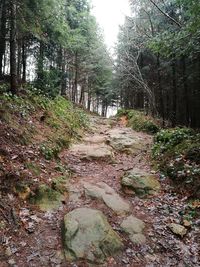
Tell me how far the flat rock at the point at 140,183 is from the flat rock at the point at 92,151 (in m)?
2.00

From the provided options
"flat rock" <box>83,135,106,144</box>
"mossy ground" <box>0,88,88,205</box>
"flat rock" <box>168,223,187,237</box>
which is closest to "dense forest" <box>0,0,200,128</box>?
"mossy ground" <box>0,88,88,205</box>

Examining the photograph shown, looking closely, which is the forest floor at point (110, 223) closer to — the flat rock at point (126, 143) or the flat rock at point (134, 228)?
the flat rock at point (134, 228)

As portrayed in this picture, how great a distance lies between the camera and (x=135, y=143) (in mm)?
13430

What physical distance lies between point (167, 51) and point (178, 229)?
6.00 meters

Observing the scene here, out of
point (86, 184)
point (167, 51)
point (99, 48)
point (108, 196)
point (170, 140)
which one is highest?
point (99, 48)

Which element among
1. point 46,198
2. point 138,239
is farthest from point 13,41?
point 138,239

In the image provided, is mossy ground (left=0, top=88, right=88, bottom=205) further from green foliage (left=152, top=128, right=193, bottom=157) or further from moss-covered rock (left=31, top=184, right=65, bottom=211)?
green foliage (left=152, top=128, right=193, bottom=157)

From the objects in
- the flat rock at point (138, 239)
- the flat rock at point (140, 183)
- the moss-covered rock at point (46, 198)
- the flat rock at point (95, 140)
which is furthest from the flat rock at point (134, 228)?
the flat rock at point (95, 140)

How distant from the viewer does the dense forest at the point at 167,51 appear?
31.2 ft

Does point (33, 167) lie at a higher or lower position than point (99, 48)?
lower

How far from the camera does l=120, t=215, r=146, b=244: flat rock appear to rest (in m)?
5.82

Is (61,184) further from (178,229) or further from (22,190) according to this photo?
(178,229)

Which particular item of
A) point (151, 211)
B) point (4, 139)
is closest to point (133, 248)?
point (151, 211)

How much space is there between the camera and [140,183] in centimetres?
834
